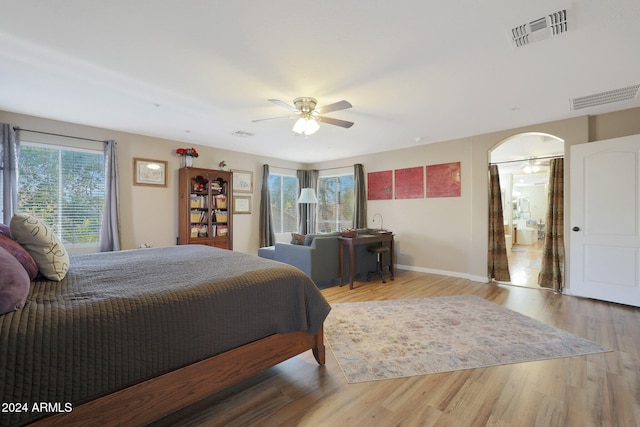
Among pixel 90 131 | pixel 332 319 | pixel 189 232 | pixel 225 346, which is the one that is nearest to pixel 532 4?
pixel 225 346

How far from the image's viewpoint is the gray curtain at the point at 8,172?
335cm

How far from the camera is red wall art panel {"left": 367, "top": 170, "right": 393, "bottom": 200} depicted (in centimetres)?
A: 577

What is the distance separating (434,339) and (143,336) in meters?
2.29

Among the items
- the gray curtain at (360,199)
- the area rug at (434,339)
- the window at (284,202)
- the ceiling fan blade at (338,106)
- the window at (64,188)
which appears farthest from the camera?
the window at (284,202)

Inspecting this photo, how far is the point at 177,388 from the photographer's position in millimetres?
1382

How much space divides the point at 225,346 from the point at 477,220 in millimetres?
4419

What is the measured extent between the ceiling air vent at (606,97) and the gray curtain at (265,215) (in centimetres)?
520

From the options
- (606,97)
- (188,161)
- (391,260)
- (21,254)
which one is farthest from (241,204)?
(606,97)

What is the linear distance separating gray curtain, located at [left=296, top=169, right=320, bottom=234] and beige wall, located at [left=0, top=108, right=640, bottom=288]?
67.8 inches

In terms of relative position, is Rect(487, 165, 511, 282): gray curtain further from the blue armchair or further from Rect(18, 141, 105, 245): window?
Rect(18, 141, 105, 245): window

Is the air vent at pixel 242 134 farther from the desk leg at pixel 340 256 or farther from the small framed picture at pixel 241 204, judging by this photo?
the desk leg at pixel 340 256

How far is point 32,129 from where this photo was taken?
12.0ft

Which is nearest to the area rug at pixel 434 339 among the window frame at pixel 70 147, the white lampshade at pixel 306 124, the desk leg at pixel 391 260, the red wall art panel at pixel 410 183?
the desk leg at pixel 391 260

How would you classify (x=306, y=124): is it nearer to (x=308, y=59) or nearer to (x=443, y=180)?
(x=308, y=59)
